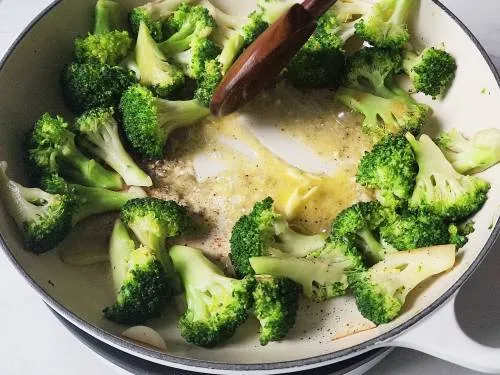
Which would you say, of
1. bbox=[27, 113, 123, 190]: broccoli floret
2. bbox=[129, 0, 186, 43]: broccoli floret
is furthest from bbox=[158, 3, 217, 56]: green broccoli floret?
bbox=[27, 113, 123, 190]: broccoli floret

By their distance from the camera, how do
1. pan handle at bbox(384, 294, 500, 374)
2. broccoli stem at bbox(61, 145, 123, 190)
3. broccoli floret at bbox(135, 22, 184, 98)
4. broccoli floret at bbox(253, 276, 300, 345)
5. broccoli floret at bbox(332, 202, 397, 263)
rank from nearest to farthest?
pan handle at bbox(384, 294, 500, 374) → broccoli floret at bbox(253, 276, 300, 345) → broccoli floret at bbox(332, 202, 397, 263) → broccoli stem at bbox(61, 145, 123, 190) → broccoli floret at bbox(135, 22, 184, 98)

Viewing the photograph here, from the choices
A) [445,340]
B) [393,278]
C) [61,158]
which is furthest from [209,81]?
[445,340]

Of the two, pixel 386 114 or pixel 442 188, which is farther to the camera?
pixel 386 114

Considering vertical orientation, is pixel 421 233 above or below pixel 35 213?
below

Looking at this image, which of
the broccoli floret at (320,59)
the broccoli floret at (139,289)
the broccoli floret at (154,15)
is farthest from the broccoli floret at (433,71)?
the broccoli floret at (139,289)

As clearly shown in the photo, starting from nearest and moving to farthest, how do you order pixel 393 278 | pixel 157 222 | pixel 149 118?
pixel 393 278
pixel 157 222
pixel 149 118

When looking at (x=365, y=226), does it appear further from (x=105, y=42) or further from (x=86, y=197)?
(x=105, y=42)

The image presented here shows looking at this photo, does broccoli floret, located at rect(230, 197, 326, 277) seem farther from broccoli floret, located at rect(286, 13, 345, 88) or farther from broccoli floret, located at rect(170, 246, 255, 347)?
broccoli floret, located at rect(286, 13, 345, 88)

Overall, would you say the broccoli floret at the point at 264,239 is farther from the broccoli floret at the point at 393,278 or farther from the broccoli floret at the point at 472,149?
the broccoli floret at the point at 472,149
